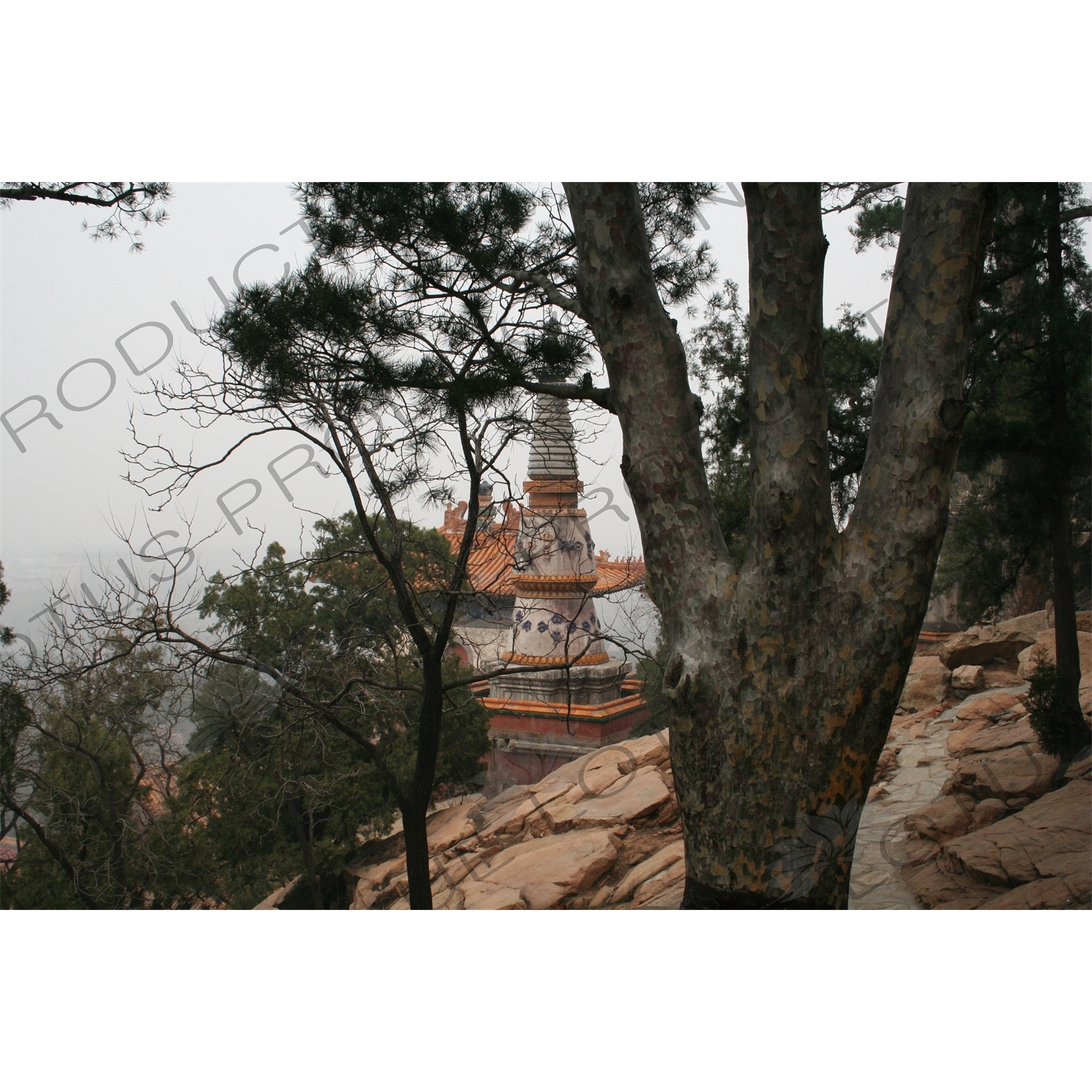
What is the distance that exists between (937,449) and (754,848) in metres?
0.99

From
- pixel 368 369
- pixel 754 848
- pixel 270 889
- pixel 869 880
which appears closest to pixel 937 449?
pixel 754 848

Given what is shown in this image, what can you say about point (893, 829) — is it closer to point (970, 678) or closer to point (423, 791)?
point (423, 791)

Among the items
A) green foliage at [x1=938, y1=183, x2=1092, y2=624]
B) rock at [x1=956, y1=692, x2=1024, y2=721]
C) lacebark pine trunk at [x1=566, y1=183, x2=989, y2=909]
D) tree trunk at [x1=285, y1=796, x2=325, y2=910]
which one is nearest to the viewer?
lacebark pine trunk at [x1=566, y1=183, x2=989, y2=909]

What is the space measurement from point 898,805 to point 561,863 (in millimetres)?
1744

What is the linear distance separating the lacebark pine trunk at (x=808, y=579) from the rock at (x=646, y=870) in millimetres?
1695

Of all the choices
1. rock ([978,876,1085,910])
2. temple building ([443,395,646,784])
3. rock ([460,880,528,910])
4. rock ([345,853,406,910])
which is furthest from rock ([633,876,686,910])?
temple building ([443,395,646,784])

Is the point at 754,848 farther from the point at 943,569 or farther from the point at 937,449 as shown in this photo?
the point at 943,569

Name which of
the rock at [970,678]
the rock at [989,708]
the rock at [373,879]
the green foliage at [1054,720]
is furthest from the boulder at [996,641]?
the rock at [373,879]

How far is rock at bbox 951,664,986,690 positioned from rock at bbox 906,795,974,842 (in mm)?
2484

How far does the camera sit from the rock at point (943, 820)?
376 cm

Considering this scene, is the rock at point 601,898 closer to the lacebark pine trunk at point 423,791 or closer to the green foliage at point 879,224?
the lacebark pine trunk at point 423,791

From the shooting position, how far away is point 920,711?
630 centimetres

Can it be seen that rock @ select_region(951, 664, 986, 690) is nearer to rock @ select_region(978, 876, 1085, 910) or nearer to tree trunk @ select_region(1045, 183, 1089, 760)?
tree trunk @ select_region(1045, 183, 1089, 760)

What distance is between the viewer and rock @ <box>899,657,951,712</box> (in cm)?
641
